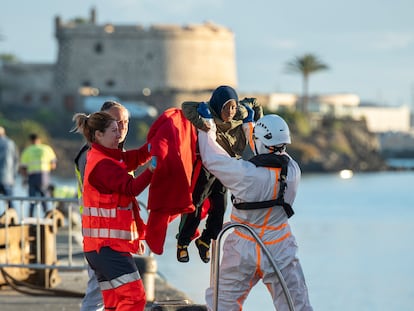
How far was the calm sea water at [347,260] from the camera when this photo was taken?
1758 cm

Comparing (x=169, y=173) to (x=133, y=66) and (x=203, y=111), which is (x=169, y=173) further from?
(x=133, y=66)

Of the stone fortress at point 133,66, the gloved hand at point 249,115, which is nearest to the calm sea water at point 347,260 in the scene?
the gloved hand at point 249,115

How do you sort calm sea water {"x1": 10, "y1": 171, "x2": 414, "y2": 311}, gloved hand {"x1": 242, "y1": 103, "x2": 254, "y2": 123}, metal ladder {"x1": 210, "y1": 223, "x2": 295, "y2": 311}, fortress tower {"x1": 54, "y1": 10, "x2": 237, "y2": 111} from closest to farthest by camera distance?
metal ladder {"x1": 210, "y1": 223, "x2": 295, "y2": 311}
gloved hand {"x1": 242, "y1": 103, "x2": 254, "y2": 123}
calm sea water {"x1": 10, "y1": 171, "x2": 414, "y2": 311}
fortress tower {"x1": 54, "y1": 10, "x2": 237, "y2": 111}

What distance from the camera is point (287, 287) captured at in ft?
23.1

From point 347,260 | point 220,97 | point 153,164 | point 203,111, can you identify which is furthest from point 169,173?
point 347,260

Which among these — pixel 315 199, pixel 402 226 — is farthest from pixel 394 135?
pixel 402 226

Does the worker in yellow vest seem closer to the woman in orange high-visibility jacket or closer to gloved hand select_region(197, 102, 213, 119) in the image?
the woman in orange high-visibility jacket

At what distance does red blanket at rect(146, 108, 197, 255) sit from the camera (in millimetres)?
7137

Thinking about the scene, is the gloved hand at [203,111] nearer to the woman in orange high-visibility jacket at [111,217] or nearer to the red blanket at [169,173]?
the red blanket at [169,173]

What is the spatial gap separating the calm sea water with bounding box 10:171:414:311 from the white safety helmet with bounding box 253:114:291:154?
23.8 ft

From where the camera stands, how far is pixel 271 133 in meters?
7.13

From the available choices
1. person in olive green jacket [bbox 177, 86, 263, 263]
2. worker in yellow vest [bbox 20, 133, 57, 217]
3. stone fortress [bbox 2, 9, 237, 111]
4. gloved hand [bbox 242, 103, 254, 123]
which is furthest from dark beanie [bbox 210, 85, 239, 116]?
stone fortress [bbox 2, 9, 237, 111]

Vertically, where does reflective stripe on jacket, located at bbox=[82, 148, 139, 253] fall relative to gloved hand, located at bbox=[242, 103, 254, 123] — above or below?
below

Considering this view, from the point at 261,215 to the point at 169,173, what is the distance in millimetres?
580
